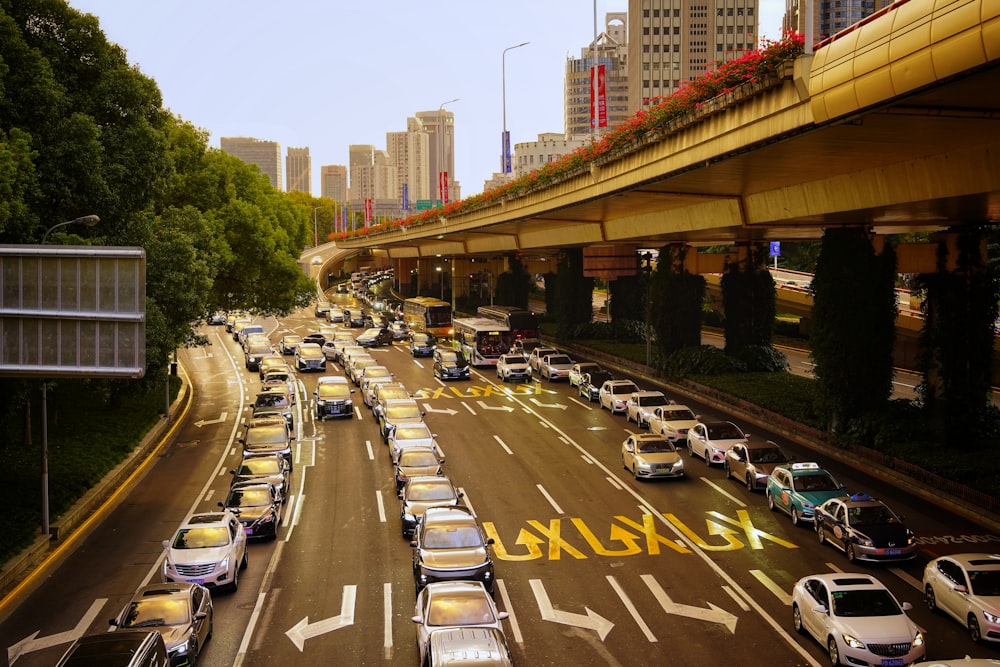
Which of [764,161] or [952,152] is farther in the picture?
Result: [764,161]

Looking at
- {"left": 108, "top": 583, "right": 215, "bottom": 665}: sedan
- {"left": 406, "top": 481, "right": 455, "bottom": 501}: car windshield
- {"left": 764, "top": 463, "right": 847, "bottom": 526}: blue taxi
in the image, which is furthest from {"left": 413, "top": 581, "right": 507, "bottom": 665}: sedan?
{"left": 764, "top": 463, "right": 847, "bottom": 526}: blue taxi

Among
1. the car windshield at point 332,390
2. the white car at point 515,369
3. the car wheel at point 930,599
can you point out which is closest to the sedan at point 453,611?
the car wheel at point 930,599

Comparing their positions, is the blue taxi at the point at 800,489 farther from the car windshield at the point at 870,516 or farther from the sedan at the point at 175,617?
the sedan at the point at 175,617

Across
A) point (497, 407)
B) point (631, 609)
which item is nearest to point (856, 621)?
point (631, 609)

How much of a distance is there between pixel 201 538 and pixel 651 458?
46.0 feet

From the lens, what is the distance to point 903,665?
586 inches

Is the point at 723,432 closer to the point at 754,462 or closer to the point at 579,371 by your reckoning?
the point at 754,462

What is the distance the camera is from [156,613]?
15.9 metres

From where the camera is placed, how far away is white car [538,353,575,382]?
5138 centimetres

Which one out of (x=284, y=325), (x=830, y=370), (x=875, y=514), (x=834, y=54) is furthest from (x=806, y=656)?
(x=284, y=325)

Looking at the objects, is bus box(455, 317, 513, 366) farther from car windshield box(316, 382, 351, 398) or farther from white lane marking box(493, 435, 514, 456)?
white lane marking box(493, 435, 514, 456)

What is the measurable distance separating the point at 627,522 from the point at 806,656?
877cm

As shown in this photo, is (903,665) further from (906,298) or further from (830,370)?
(906,298)

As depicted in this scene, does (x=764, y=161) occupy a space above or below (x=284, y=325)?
above
